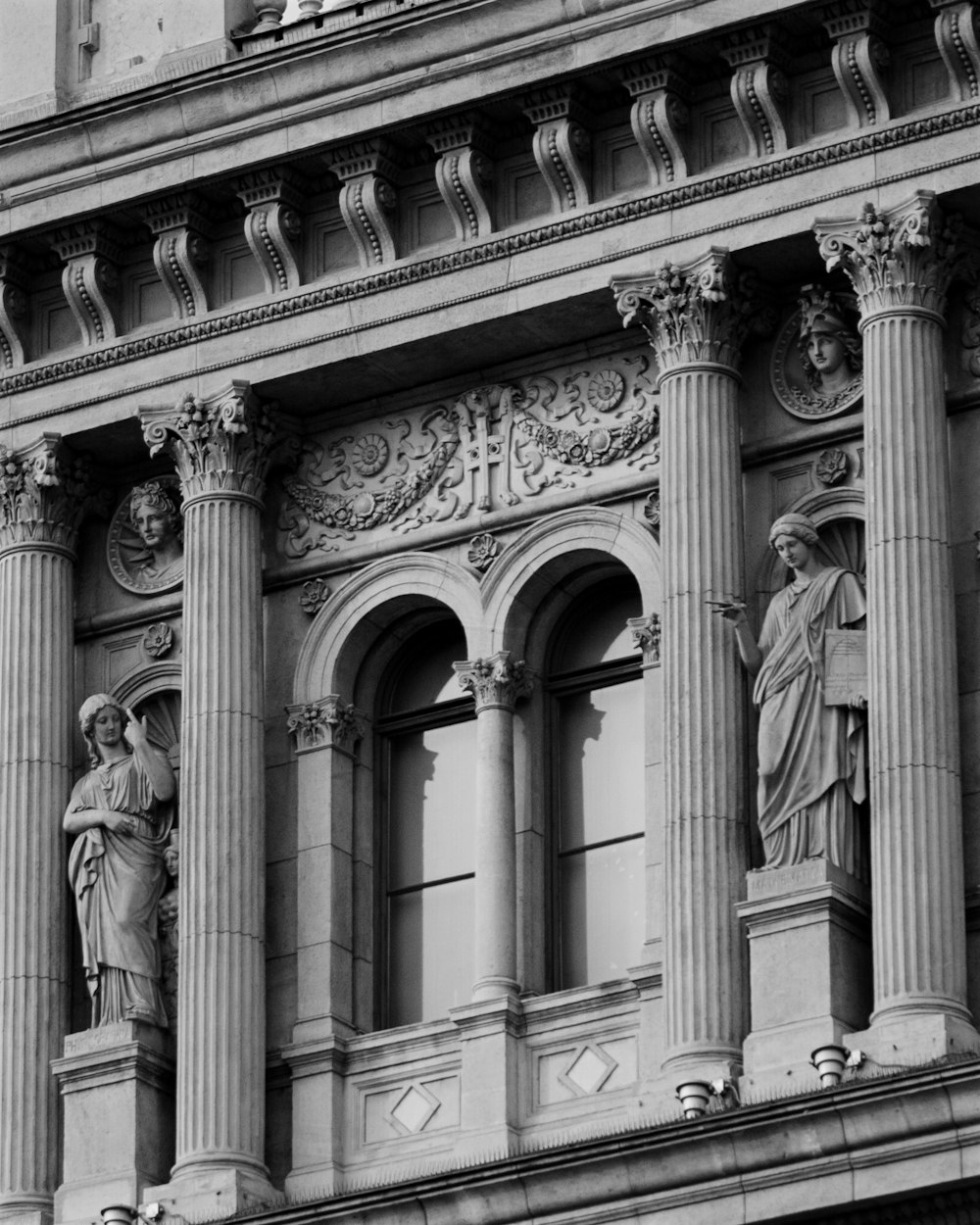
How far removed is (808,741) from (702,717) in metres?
0.83

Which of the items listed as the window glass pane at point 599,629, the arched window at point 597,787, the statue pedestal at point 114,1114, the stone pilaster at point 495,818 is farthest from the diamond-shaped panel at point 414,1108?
the window glass pane at point 599,629

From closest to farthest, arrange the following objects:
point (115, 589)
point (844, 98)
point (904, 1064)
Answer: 1. point (904, 1064)
2. point (844, 98)
3. point (115, 589)

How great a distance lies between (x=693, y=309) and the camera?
42.8 meters

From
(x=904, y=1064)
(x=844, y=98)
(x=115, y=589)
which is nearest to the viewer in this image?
(x=904, y=1064)

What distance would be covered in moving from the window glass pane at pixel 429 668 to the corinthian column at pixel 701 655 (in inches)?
99.6

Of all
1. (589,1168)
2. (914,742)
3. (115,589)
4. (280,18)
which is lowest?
(589,1168)

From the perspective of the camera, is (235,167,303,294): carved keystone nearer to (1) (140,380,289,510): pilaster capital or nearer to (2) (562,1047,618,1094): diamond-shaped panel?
(1) (140,380,289,510): pilaster capital

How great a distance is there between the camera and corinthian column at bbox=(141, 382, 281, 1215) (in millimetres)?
42656

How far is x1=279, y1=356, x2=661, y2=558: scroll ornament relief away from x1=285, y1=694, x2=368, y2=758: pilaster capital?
1258mm

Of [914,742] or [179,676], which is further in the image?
[179,676]

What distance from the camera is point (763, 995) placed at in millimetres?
40562

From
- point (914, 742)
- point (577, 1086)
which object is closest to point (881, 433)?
point (914, 742)

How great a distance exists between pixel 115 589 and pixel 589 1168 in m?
7.68

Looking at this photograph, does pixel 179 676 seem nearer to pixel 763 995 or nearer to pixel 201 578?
pixel 201 578
